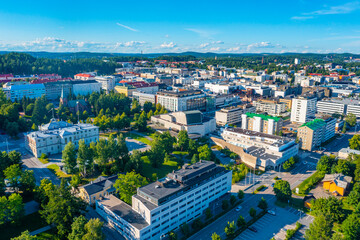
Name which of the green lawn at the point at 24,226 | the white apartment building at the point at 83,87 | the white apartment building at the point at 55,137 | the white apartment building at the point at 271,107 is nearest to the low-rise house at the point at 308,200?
the green lawn at the point at 24,226

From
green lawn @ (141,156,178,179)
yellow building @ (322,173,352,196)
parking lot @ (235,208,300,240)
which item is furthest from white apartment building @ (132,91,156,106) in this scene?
parking lot @ (235,208,300,240)

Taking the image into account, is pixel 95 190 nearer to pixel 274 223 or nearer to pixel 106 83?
pixel 274 223

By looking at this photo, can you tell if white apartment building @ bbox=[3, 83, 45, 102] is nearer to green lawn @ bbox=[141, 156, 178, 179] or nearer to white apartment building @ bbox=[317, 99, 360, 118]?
green lawn @ bbox=[141, 156, 178, 179]

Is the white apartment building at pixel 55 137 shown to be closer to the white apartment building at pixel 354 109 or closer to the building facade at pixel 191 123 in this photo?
the building facade at pixel 191 123

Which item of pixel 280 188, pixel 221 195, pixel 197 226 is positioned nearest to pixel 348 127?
pixel 280 188

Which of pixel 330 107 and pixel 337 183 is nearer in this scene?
pixel 337 183

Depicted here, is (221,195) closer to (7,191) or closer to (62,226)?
(62,226)

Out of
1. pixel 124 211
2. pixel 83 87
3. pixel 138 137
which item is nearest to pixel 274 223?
pixel 124 211
